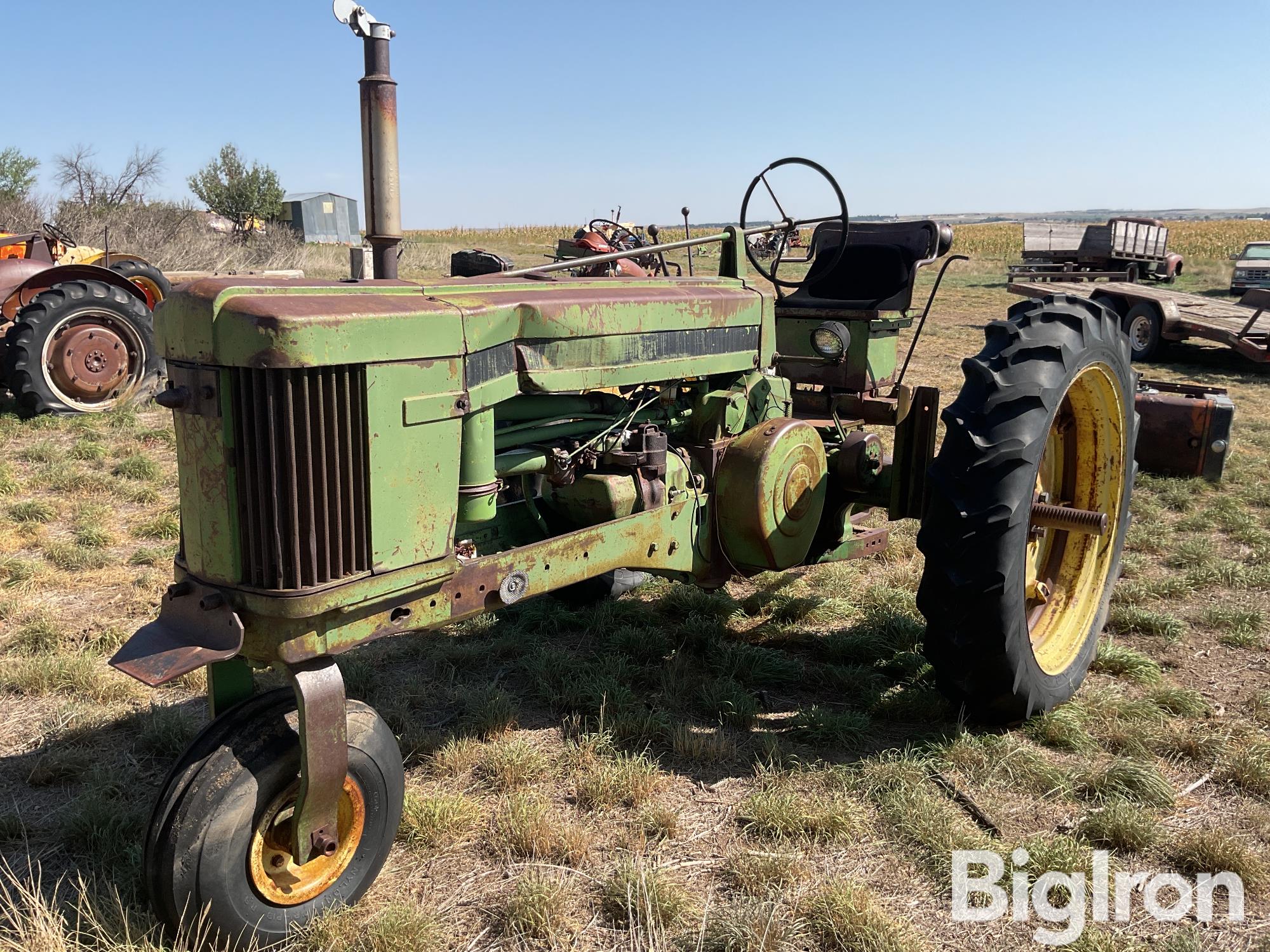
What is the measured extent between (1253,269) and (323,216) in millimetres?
36892

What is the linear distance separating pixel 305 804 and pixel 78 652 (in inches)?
86.2

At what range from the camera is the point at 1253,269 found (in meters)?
17.2

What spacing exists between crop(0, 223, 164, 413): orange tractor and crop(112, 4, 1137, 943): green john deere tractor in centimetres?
610

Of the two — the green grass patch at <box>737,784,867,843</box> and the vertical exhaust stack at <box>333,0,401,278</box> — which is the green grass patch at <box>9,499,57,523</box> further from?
the green grass patch at <box>737,784,867,843</box>

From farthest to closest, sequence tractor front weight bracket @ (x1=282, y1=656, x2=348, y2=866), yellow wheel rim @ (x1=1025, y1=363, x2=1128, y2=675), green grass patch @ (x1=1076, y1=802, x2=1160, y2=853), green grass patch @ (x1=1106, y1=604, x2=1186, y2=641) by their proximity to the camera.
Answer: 1. green grass patch @ (x1=1106, y1=604, x2=1186, y2=641)
2. yellow wheel rim @ (x1=1025, y1=363, x2=1128, y2=675)
3. green grass patch @ (x1=1076, y1=802, x2=1160, y2=853)
4. tractor front weight bracket @ (x1=282, y1=656, x2=348, y2=866)

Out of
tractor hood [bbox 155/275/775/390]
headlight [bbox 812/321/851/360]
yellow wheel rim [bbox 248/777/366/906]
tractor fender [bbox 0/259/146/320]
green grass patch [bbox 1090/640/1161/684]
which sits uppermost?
tractor fender [bbox 0/259/146/320]

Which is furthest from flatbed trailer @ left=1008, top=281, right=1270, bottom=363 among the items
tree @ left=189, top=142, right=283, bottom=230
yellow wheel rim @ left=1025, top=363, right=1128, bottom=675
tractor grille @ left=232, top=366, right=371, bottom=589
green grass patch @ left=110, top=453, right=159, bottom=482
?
tree @ left=189, top=142, right=283, bottom=230

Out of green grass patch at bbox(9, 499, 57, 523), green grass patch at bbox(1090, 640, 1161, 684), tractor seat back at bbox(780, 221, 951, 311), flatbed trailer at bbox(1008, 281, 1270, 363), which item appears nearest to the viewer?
green grass patch at bbox(1090, 640, 1161, 684)

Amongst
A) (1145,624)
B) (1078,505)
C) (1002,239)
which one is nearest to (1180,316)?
(1145,624)

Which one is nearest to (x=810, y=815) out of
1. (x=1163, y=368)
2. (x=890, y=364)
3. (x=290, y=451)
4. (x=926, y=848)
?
(x=926, y=848)

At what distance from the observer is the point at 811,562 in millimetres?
4176

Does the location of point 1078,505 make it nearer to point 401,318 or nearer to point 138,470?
point 401,318

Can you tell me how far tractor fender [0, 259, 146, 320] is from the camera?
8.68 m

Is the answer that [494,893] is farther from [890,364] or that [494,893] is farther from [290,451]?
[890,364]
